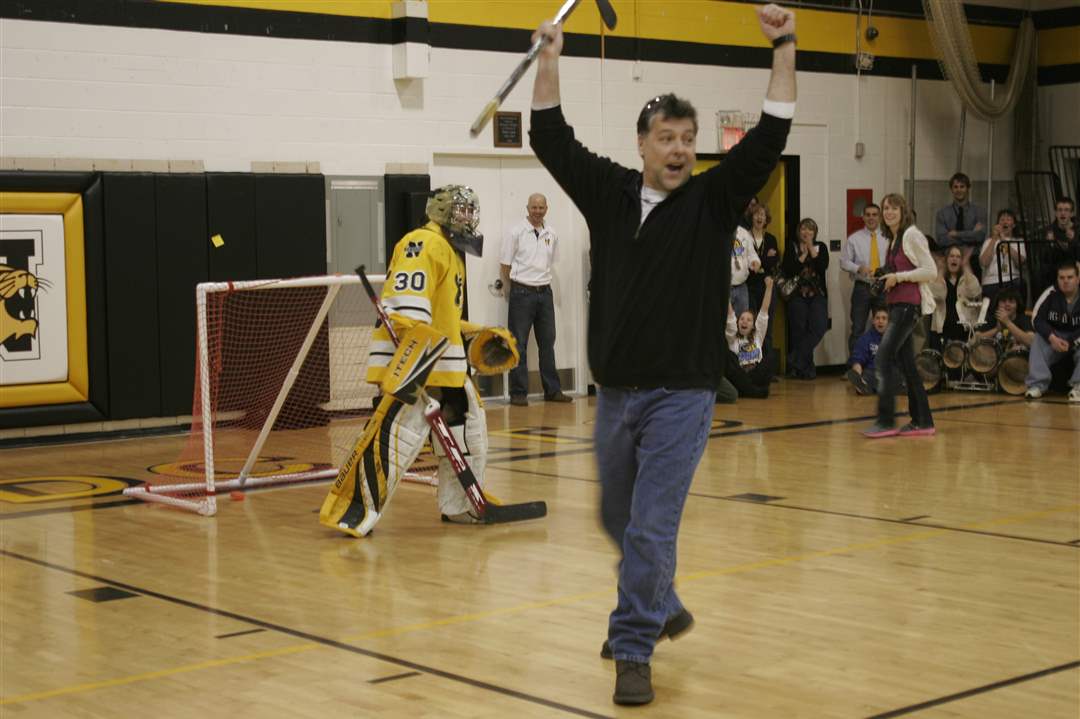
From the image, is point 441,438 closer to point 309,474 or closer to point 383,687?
point 309,474

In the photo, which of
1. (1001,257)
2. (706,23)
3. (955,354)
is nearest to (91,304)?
(706,23)

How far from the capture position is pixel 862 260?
17125mm

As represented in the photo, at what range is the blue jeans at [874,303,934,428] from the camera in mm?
11133

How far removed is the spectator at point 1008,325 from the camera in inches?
578

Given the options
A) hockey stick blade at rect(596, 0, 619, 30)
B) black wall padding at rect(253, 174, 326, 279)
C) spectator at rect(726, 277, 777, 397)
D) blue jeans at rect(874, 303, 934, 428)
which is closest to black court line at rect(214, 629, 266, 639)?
hockey stick blade at rect(596, 0, 619, 30)

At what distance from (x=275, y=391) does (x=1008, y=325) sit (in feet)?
23.9

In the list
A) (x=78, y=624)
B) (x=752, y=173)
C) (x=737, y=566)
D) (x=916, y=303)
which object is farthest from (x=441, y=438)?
(x=916, y=303)

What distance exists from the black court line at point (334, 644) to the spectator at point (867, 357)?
379 inches

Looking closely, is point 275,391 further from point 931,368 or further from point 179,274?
point 931,368

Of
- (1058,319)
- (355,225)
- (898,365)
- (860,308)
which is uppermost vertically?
(355,225)

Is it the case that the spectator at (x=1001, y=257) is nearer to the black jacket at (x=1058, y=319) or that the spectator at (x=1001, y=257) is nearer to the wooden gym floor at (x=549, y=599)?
the black jacket at (x=1058, y=319)

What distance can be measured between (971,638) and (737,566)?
1.58 meters

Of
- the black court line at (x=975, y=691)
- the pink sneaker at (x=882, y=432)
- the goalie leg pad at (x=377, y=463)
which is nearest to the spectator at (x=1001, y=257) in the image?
the pink sneaker at (x=882, y=432)

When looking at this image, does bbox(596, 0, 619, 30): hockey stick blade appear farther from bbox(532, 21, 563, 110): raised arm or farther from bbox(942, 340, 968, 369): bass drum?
bbox(942, 340, 968, 369): bass drum
